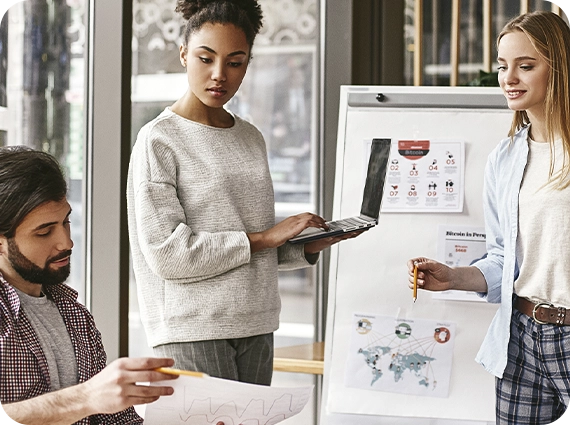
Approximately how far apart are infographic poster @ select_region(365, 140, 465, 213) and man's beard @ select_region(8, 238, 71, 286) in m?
1.23

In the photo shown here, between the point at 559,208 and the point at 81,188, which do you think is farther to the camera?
the point at 81,188

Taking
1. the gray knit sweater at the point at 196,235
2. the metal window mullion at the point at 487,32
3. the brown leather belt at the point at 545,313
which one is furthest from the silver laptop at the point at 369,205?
the metal window mullion at the point at 487,32

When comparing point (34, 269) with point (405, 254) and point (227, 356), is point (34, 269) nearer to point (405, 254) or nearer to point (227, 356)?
point (227, 356)

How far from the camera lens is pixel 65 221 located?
129 centimetres

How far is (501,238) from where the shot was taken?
179cm

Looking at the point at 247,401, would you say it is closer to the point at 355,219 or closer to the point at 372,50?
the point at 355,219

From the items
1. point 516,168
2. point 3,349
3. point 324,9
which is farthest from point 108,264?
point 324,9

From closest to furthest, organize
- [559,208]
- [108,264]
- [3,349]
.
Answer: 1. [3,349]
2. [559,208]
3. [108,264]

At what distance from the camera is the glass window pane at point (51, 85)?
194 centimetres

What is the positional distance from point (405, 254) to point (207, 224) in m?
0.82

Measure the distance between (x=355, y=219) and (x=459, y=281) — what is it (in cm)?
31

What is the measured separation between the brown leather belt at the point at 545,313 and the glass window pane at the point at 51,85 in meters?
1.23

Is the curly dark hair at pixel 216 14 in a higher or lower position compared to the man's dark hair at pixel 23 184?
higher

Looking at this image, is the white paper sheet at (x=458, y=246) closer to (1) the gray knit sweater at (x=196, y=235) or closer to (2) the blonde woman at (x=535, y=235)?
(2) the blonde woman at (x=535, y=235)
